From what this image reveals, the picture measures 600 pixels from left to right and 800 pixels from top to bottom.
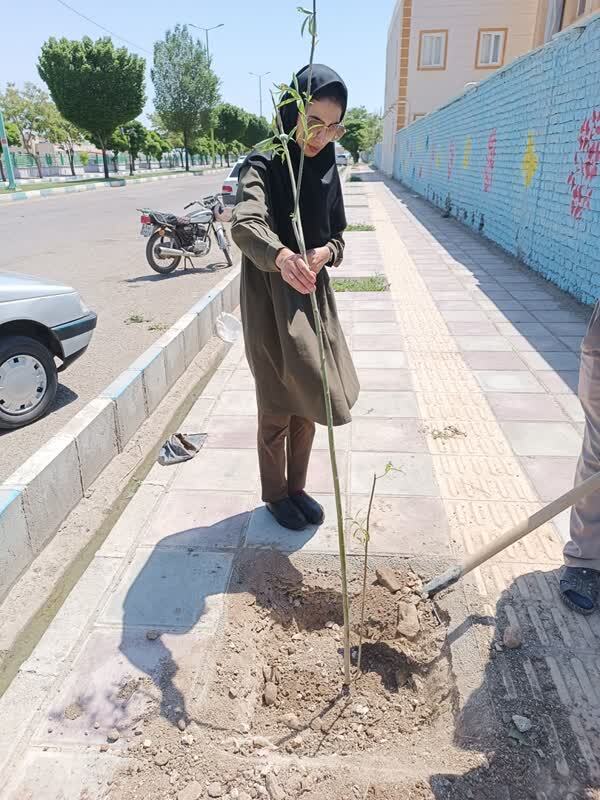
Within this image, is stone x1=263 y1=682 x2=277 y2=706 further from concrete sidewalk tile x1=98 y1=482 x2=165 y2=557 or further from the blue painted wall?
the blue painted wall

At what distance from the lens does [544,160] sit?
843 centimetres

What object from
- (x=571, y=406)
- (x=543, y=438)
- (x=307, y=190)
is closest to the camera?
(x=307, y=190)

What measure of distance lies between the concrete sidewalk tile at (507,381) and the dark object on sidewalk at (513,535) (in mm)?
2474

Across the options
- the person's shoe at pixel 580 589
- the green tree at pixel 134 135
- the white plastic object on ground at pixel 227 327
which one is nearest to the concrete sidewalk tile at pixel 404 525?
the person's shoe at pixel 580 589

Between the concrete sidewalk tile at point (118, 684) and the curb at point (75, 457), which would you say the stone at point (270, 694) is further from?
the curb at point (75, 457)

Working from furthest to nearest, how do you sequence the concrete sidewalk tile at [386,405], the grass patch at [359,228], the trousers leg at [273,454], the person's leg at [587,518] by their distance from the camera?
the grass patch at [359,228]
the concrete sidewalk tile at [386,405]
the trousers leg at [273,454]
the person's leg at [587,518]

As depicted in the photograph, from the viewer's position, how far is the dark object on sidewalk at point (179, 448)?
3672 millimetres

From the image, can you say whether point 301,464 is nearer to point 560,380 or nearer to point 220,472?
point 220,472

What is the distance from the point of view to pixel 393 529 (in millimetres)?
2957

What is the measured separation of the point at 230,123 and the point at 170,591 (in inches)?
2882

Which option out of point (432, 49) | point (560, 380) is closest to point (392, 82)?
point (432, 49)

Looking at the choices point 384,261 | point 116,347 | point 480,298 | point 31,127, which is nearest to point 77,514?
point 116,347

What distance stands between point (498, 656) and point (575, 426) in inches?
89.9

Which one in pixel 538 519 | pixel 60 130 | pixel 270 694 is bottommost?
pixel 270 694
